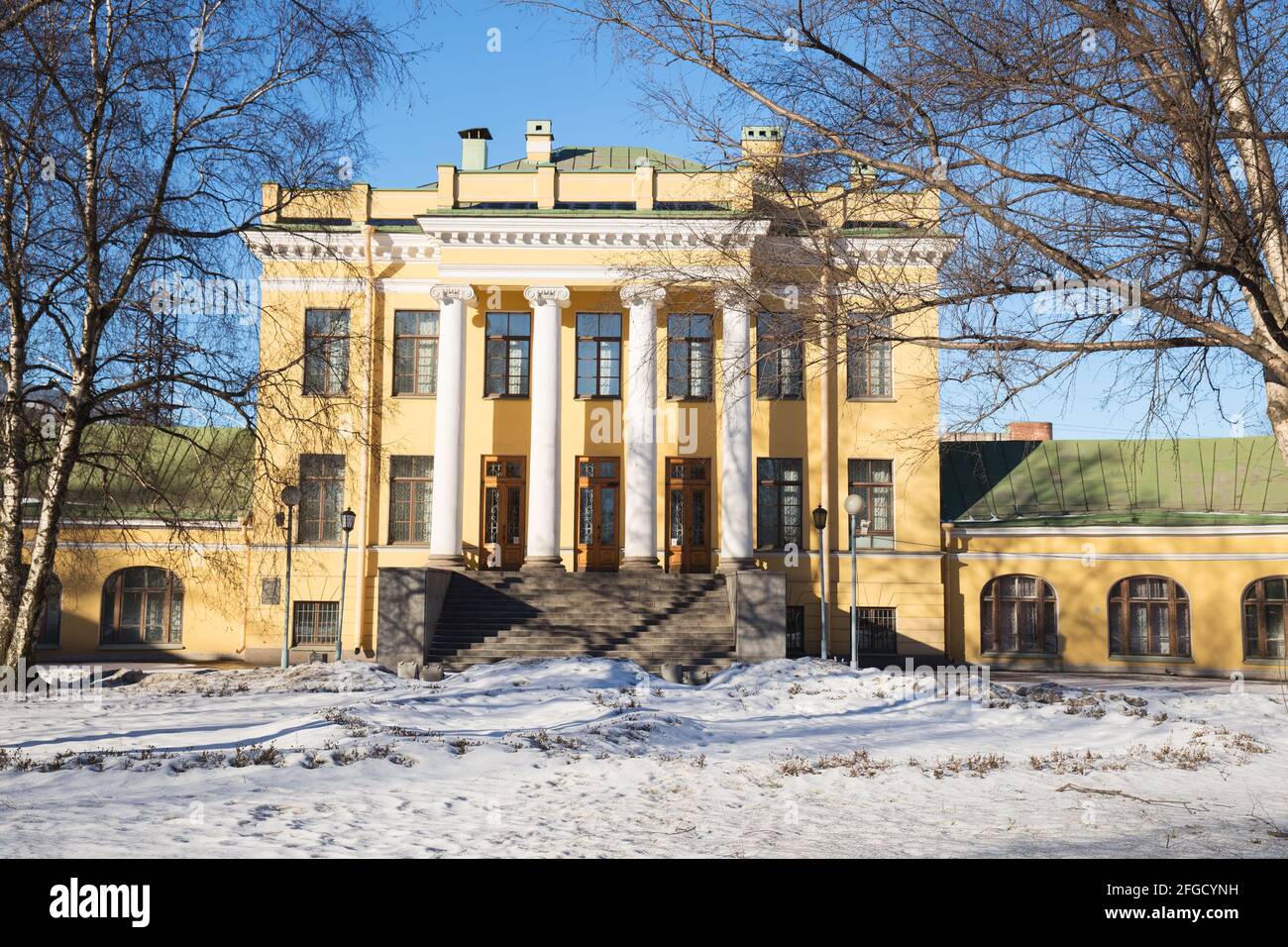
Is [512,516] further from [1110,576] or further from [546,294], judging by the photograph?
[1110,576]

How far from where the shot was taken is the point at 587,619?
69.7 feet

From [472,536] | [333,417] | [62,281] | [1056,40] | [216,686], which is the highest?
[1056,40]

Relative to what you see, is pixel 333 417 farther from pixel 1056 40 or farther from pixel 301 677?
pixel 1056 40

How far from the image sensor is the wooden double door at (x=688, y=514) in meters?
25.0

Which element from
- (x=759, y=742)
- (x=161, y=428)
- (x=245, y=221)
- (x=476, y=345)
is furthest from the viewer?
(x=476, y=345)

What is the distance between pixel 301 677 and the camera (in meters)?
17.2

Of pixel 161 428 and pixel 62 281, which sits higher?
pixel 62 281

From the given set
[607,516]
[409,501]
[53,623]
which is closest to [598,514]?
[607,516]

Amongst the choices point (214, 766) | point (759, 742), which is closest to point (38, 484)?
point (214, 766)

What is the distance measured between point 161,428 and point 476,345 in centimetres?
1273

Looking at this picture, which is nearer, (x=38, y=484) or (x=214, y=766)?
(x=214, y=766)

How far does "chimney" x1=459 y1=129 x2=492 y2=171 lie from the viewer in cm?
2814

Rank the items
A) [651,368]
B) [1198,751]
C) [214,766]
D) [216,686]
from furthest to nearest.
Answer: [651,368] → [216,686] → [1198,751] → [214,766]

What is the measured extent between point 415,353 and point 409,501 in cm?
364
